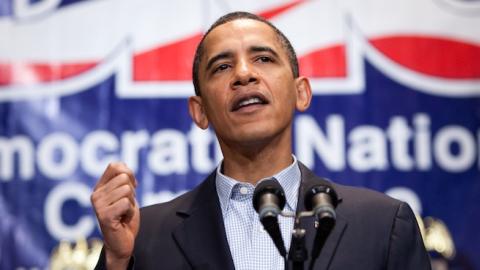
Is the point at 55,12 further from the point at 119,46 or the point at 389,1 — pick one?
the point at 389,1

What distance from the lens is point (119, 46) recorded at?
9.16 feet

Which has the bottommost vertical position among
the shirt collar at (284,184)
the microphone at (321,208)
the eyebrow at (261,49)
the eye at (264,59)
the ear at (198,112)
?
the shirt collar at (284,184)

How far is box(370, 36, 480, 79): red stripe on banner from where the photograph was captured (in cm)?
291

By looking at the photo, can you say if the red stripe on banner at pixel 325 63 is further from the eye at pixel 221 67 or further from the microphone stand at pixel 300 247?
the microphone stand at pixel 300 247

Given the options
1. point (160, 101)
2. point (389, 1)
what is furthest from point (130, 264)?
point (389, 1)

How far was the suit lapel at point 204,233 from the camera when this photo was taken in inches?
66.1

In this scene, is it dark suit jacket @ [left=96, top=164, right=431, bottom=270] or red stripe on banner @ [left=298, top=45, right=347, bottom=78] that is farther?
red stripe on banner @ [left=298, top=45, right=347, bottom=78]

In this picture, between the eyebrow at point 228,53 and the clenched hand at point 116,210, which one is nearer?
the clenched hand at point 116,210

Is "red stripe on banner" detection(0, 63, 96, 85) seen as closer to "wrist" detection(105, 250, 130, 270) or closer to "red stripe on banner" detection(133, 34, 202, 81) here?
"red stripe on banner" detection(133, 34, 202, 81)

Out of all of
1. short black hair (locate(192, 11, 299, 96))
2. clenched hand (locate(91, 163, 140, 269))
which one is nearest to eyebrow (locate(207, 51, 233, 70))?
short black hair (locate(192, 11, 299, 96))

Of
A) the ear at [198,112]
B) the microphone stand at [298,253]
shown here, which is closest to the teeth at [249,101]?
the ear at [198,112]

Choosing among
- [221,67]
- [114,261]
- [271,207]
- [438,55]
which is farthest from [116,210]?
[438,55]

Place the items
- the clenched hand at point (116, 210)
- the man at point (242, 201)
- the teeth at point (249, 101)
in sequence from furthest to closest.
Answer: the teeth at point (249, 101) < the man at point (242, 201) < the clenched hand at point (116, 210)

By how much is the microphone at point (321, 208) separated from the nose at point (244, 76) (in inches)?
20.9
